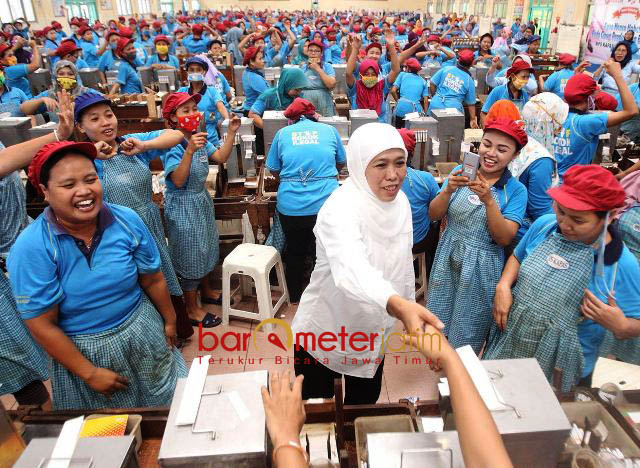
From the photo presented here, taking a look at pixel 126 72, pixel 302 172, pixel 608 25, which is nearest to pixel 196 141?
pixel 302 172

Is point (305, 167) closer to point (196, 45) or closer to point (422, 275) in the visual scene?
point (422, 275)

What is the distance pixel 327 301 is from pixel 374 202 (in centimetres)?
44

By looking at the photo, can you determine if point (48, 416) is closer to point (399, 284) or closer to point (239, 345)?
point (399, 284)

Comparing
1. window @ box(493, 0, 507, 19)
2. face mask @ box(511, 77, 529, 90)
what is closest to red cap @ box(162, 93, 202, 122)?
face mask @ box(511, 77, 529, 90)

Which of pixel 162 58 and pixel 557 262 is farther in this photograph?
pixel 162 58

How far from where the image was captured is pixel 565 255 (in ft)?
5.60

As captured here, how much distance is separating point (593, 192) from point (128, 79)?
7166 mm

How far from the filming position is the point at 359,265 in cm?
→ 141

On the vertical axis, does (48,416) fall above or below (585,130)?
below

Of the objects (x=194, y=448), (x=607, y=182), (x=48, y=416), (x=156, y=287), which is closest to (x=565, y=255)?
(x=607, y=182)

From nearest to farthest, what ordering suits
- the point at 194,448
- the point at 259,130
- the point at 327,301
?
1. the point at 194,448
2. the point at 327,301
3. the point at 259,130

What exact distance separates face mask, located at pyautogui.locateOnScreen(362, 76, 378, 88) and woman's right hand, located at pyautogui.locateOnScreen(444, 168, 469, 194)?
3.42m

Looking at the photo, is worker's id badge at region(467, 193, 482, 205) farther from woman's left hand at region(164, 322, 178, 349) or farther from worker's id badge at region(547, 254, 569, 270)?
woman's left hand at region(164, 322, 178, 349)

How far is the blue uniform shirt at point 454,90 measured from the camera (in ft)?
17.3
